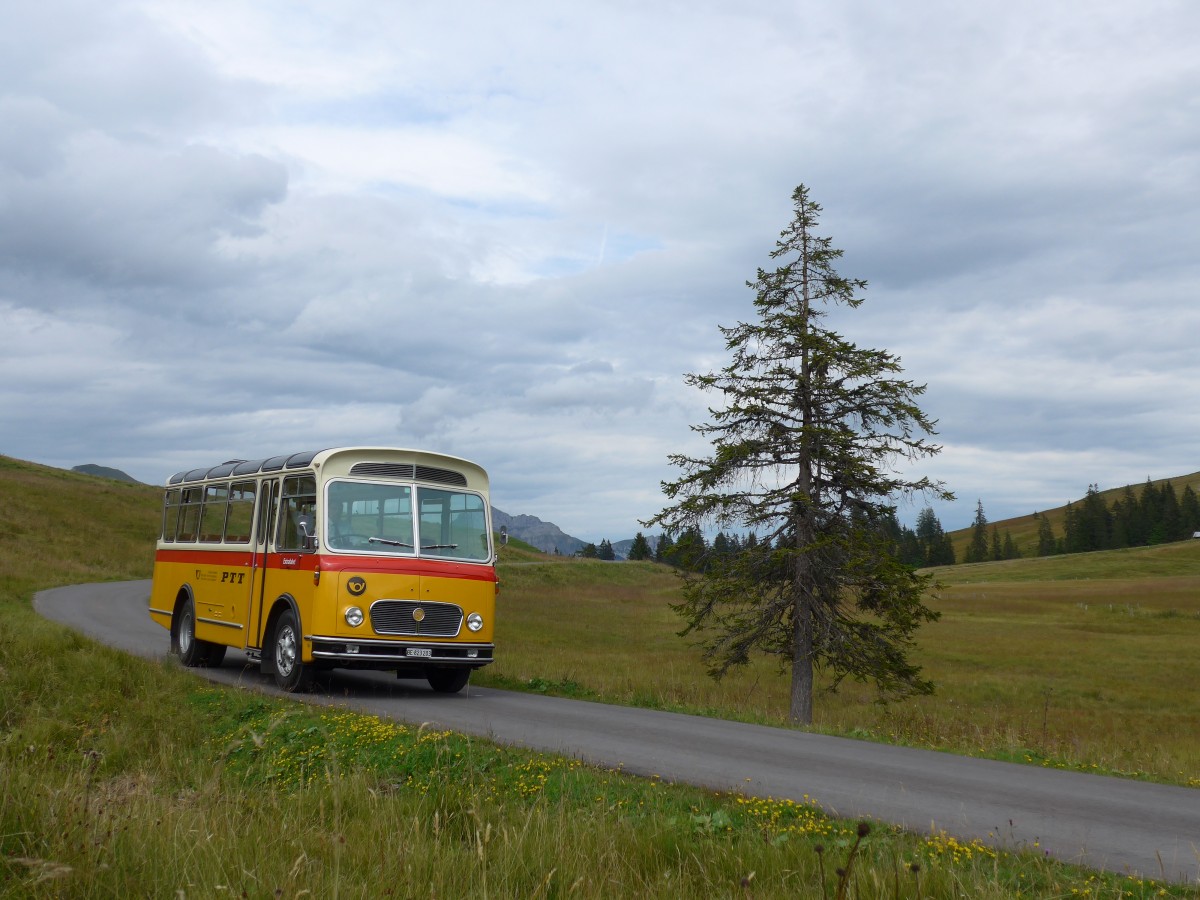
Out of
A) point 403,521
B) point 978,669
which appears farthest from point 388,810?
point 978,669

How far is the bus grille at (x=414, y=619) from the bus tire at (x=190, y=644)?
493cm

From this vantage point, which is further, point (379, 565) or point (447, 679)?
point (447, 679)

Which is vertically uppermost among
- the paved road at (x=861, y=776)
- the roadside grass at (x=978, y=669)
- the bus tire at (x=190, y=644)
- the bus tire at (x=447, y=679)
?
the bus tire at (x=190, y=644)

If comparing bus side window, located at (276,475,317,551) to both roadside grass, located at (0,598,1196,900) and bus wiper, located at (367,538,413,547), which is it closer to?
bus wiper, located at (367,538,413,547)

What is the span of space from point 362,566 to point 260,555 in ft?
8.25

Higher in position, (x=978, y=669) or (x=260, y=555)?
(x=260, y=555)

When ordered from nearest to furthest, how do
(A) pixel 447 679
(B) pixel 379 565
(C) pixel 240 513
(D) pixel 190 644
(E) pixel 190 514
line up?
(B) pixel 379 565, (A) pixel 447 679, (C) pixel 240 513, (D) pixel 190 644, (E) pixel 190 514

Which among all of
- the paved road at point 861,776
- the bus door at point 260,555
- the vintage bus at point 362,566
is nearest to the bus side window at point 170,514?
the vintage bus at point 362,566

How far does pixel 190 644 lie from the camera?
17.4 metres

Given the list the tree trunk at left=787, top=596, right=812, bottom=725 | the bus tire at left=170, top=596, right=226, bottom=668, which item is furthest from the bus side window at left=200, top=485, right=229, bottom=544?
the tree trunk at left=787, top=596, right=812, bottom=725

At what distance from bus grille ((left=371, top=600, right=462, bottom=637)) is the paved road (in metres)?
0.96

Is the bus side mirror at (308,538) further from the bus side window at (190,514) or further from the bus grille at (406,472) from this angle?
the bus side window at (190,514)

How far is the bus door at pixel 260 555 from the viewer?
48.4ft

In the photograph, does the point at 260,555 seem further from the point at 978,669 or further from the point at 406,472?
the point at 978,669
